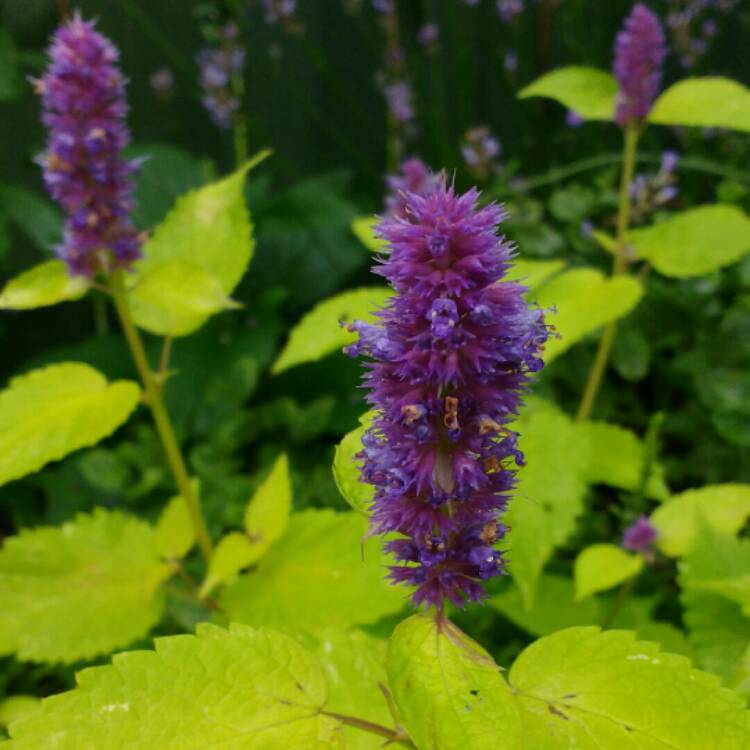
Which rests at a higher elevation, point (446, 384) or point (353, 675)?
point (446, 384)

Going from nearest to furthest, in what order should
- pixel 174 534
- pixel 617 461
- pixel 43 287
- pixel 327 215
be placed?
pixel 43 287
pixel 174 534
pixel 617 461
pixel 327 215

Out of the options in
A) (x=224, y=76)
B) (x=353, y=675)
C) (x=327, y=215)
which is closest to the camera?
(x=353, y=675)

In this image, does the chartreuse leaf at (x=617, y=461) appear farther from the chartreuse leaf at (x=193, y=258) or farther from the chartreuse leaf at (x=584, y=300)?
the chartreuse leaf at (x=193, y=258)

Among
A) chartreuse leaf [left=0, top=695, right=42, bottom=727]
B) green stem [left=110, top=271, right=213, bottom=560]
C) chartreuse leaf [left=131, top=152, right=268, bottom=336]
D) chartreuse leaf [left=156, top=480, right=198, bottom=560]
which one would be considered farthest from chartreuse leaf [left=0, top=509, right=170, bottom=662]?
chartreuse leaf [left=131, top=152, right=268, bottom=336]

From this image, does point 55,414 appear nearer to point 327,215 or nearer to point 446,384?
point 446,384

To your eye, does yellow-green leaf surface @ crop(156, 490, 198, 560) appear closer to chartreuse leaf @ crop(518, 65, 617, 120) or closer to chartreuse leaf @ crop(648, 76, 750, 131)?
chartreuse leaf @ crop(518, 65, 617, 120)

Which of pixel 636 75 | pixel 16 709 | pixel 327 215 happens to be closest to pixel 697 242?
pixel 636 75

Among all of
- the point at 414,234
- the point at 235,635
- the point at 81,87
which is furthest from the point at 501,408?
the point at 81,87
